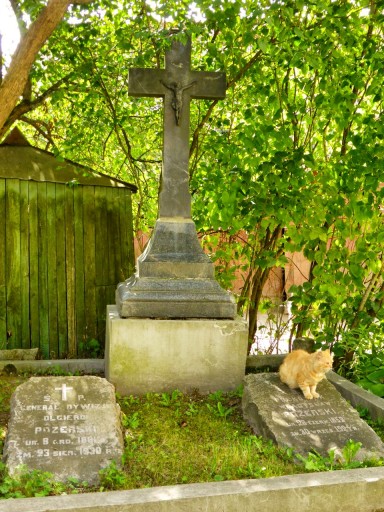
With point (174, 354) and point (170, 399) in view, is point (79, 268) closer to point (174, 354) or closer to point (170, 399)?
point (174, 354)

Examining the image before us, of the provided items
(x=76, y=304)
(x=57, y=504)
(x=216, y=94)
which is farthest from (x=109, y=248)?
(x=57, y=504)

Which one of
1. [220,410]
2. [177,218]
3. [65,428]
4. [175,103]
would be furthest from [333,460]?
[175,103]

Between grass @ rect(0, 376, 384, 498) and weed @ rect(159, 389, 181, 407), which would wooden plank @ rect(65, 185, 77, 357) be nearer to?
grass @ rect(0, 376, 384, 498)

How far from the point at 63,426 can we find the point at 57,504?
906mm

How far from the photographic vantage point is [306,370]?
4441mm

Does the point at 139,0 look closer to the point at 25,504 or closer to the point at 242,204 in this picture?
the point at 242,204

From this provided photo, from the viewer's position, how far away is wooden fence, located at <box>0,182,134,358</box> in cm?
661

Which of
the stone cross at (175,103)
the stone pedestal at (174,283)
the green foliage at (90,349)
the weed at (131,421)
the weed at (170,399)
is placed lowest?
the green foliage at (90,349)

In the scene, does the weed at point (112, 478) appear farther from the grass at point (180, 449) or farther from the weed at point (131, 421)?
the weed at point (131, 421)

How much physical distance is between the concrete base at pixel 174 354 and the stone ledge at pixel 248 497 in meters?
1.85

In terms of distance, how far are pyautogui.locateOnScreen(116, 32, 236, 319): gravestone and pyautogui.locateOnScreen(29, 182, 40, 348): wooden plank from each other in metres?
1.65

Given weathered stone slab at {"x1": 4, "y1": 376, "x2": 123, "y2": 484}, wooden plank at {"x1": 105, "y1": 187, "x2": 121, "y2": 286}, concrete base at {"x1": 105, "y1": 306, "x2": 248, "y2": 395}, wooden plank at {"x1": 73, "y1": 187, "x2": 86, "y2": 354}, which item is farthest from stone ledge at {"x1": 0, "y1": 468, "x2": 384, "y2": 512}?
wooden plank at {"x1": 105, "y1": 187, "x2": 121, "y2": 286}

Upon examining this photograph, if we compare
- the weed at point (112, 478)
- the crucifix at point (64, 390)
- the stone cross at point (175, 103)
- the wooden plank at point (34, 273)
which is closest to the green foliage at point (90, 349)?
the wooden plank at point (34, 273)

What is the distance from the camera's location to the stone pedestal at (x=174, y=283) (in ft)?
16.5
